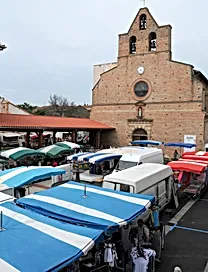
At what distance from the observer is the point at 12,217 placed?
15.5 feet

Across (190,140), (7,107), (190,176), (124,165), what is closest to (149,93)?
(190,140)

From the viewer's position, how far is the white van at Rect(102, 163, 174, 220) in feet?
27.1

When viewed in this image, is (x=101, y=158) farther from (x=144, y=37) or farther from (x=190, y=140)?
(x=144, y=37)

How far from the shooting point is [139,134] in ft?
91.6

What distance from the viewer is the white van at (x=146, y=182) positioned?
8.27 m

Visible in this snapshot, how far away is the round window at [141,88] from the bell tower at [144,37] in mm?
3160

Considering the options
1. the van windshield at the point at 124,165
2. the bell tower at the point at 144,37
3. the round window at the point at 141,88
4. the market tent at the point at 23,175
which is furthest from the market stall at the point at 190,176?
the bell tower at the point at 144,37

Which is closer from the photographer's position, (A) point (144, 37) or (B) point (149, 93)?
(B) point (149, 93)

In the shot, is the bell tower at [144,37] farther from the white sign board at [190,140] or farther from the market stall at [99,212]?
the market stall at [99,212]

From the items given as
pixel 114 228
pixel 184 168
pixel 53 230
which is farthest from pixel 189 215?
pixel 53 230

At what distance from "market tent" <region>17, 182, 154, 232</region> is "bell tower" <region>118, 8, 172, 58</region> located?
2241 centimetres

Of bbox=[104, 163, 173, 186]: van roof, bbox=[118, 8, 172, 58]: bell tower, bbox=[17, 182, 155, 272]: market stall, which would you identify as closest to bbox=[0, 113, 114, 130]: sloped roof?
bbox=[118, 8, 172, 58]: bell tower

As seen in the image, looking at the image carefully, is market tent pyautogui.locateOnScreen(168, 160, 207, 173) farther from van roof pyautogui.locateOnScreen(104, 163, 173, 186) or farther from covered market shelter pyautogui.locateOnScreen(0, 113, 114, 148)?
covered market shelter pyautogui.locateOnScreen(0, 113, 114, 148)

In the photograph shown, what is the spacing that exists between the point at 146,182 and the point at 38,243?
5.40 meters
